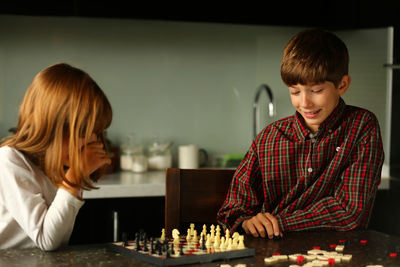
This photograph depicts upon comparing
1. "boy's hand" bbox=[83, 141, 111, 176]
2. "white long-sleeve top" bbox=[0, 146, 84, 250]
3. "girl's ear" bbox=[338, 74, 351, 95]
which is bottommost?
"white long-sleeve top" bbox=[0, 146, 84, 250]

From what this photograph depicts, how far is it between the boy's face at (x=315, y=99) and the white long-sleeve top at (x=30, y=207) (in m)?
0.65

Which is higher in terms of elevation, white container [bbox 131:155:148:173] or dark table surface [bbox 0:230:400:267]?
white container [bbox 131:155:148:173]

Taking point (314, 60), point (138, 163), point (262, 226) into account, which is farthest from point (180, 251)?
point (138, 163)

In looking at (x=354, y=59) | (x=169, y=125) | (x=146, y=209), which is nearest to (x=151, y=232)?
(x=146, y=209)

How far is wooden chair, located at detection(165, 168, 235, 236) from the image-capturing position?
1.69 meters

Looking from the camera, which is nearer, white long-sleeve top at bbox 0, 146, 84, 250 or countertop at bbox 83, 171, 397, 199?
white long-sleeve top at bbox 0, 146, 84, 250

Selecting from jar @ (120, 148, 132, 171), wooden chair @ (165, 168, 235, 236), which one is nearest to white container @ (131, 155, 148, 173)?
jar @ (120, 148, 132, 171)

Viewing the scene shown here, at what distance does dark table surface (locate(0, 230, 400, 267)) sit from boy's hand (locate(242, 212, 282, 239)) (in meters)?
0.02

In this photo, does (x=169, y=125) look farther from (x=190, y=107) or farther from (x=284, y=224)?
(x=284, y=224)

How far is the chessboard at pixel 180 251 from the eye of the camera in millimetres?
1175

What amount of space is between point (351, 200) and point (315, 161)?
0.48 feet

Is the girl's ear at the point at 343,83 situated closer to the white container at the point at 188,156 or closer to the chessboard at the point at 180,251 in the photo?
the chessboard at the point at 180,251

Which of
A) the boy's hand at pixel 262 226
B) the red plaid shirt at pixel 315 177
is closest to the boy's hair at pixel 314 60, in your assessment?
the red plaid shirt at pixel 315 177

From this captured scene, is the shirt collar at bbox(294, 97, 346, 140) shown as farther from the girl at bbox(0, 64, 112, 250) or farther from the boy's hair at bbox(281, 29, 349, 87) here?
the girl at bbox(0, 64, 112, 250)
